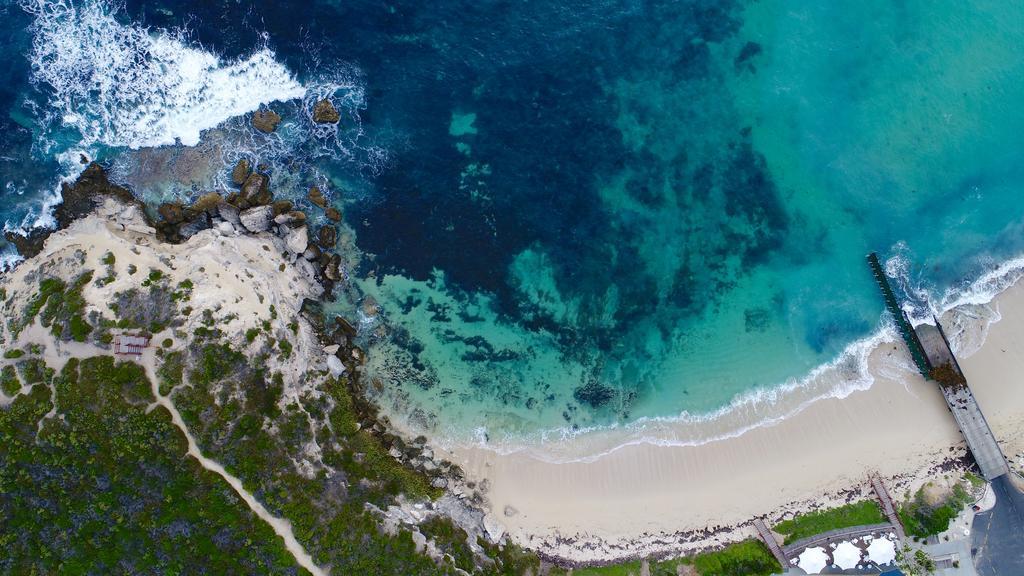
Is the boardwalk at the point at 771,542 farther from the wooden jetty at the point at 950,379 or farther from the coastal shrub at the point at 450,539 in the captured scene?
the coastal shrub at the point at 450,539

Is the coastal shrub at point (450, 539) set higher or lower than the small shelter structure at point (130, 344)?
lower

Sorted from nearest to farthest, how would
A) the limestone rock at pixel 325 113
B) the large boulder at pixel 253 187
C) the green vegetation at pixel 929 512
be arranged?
the green vegetation at pixel 929 512
the large boulder at pixel 253 187
the limestone rock at pixel 325 113

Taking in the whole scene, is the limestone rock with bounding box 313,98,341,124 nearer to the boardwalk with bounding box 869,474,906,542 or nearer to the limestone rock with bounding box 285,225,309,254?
the limestone rock with bounding box 285,225,309,254

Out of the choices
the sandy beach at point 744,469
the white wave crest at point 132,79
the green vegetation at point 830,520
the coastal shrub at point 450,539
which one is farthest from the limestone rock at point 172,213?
the green vegetation at point 830,520

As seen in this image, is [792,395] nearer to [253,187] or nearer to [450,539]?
[450,539]

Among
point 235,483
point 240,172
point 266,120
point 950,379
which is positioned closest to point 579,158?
point 266,120

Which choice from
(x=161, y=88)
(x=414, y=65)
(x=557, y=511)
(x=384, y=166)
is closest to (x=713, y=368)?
(x=557, y=511)

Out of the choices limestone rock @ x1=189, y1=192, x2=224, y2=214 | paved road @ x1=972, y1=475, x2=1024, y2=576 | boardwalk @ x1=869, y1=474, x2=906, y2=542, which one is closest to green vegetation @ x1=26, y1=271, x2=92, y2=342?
limestone rock @ x1=189, y1=192, x2=224, y2=214
